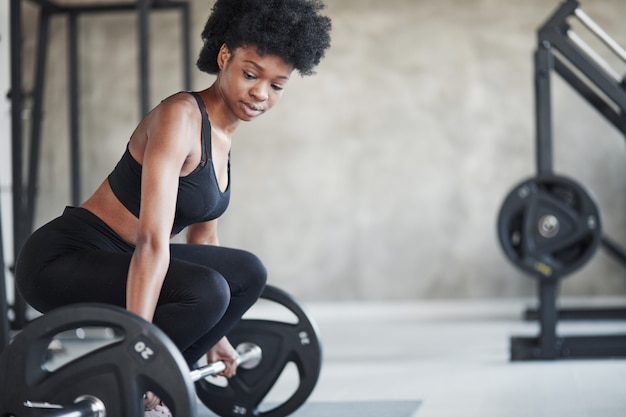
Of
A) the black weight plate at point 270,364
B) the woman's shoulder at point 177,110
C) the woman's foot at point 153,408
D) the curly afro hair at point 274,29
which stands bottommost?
the black weight plate at point 270,364

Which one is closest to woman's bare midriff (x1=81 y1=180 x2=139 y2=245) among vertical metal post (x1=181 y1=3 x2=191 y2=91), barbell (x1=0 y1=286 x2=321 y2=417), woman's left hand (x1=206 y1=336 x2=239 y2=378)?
barbell (x1=0 y1=286 x2=321 y2=417)

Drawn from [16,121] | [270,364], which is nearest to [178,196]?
[270,364]

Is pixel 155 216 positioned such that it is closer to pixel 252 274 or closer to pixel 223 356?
pixel 252 274

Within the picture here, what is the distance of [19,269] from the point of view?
2.00 metres

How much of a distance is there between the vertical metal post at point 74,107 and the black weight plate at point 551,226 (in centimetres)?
304

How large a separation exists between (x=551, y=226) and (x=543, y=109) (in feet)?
1.62

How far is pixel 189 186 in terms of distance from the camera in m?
1.95

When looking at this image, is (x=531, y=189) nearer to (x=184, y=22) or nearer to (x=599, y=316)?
(x=599, y=316)

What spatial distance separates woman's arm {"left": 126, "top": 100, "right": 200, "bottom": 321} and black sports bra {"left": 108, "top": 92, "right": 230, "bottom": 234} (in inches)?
4.4

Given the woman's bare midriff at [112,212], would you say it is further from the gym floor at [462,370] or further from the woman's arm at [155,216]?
the gym floor at [462,370]

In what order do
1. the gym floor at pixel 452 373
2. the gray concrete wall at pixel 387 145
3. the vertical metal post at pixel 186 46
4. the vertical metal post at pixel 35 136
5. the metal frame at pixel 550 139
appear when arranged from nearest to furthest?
the gym floor at pixel 452 373
the metal frame at pixel 550 139
the vertical metal post at pixel 35 136
the vertical metal post at pixel 186 46
the gray concrete wall at pixel 387 145

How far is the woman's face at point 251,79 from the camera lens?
197 cm

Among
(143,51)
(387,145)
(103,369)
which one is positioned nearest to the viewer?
(103,369)

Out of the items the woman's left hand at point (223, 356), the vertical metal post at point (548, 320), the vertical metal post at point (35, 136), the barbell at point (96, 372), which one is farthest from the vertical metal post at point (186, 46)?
the barbell at point (96, 372)
